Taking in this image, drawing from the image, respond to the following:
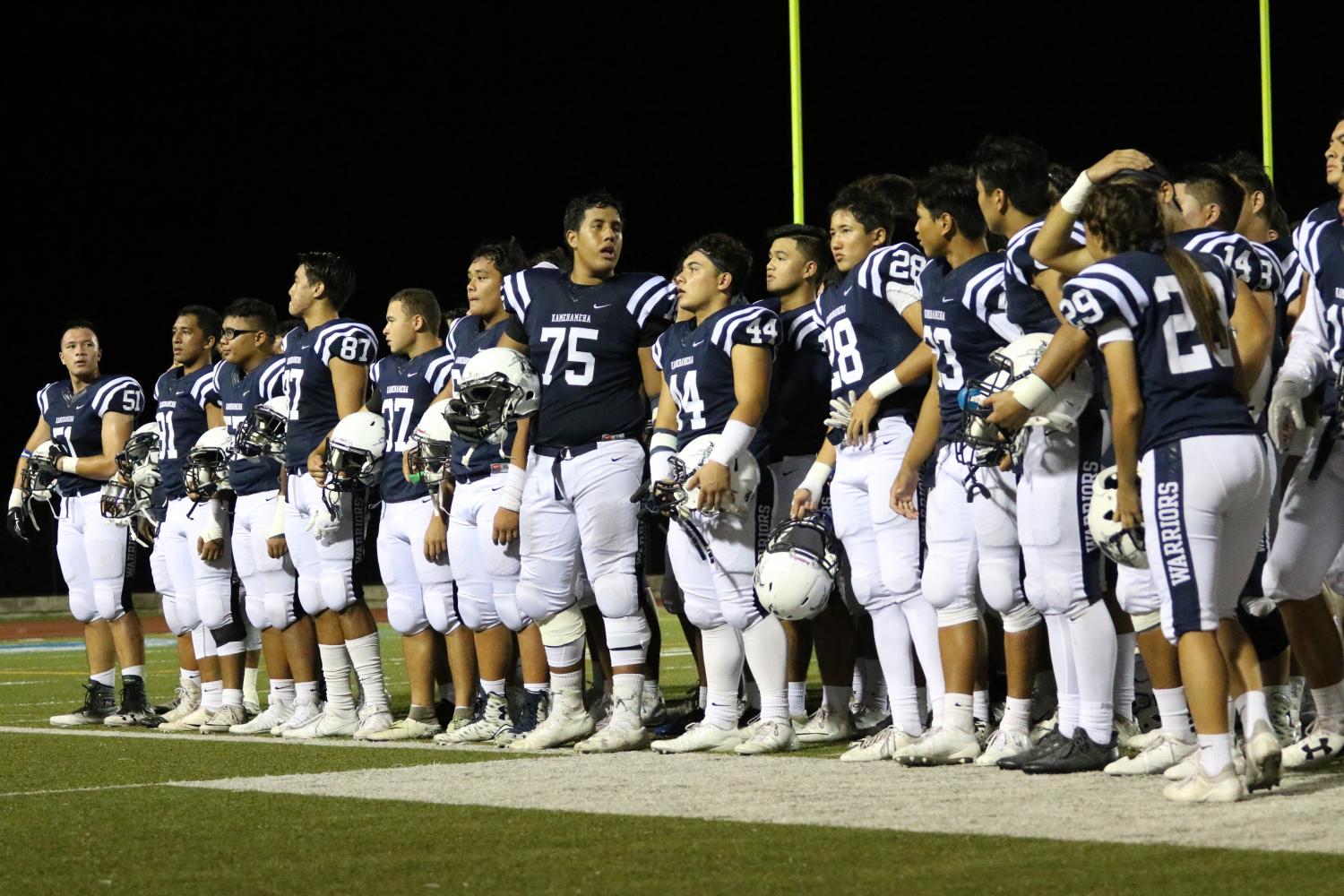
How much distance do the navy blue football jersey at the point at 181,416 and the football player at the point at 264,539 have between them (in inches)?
14.7

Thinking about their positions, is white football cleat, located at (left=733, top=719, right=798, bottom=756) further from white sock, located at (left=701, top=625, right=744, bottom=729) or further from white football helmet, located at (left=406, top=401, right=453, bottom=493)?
white football helmet, located at (left=406, top=401, right=453, bottom=493)

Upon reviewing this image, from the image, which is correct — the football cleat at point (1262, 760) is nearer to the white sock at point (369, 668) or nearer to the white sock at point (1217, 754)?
the white sock at point (1217, 754)

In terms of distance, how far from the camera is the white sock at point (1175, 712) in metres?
5.06

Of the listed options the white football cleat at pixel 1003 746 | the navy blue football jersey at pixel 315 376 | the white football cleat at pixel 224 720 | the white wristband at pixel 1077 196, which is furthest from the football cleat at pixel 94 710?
the white wristband at pixel 1077 196

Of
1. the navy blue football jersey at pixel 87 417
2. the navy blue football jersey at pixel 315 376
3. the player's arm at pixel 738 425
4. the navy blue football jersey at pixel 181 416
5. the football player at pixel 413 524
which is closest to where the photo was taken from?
the player's arm at pixel 738 425

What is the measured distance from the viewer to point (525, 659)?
277 inches

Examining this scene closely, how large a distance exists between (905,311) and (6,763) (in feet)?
11.7

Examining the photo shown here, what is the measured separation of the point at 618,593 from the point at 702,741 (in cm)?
62

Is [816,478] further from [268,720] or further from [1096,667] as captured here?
[268,720]

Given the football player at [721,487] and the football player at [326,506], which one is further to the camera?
the football player at [326,506]

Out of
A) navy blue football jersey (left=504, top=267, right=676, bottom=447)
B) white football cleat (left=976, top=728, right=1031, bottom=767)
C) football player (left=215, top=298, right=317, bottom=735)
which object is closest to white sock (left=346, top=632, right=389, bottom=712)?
football player (left=215, top=298, right=317, bottom=735)

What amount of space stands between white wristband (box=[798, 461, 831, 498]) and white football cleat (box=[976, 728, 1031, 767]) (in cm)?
109

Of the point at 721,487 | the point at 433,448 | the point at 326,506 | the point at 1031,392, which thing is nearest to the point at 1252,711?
the point at 1031,392

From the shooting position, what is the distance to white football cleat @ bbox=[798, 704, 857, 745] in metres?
6.53
